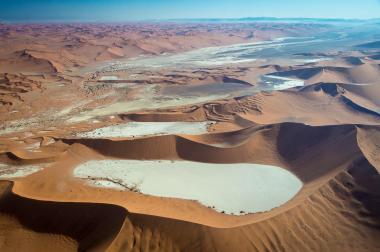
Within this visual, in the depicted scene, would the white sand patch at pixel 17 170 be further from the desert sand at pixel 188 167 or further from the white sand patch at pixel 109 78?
the white sand patch at pixel 109 78

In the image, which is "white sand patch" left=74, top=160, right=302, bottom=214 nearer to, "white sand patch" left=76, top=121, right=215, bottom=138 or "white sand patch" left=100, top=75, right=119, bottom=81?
"white sand patch" left=76, top=121, right=215, bottom=138

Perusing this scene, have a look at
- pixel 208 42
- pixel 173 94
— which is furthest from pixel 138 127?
pixel 208 42

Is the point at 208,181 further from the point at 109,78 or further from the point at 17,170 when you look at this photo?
the point at 109,78

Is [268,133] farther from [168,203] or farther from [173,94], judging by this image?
[173,94]

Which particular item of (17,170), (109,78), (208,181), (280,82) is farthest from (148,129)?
(109,78)

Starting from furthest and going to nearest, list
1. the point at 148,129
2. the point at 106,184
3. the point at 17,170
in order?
the point at 148,129, the point at 17,170, the point at 106,184

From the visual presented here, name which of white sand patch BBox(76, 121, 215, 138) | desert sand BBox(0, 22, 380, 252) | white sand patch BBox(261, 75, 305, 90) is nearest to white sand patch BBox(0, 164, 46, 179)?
desert sand BBox(0, 22, 380, 252)

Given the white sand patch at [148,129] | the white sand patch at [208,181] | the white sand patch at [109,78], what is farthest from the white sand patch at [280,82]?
the white sand patch at [208,181]
